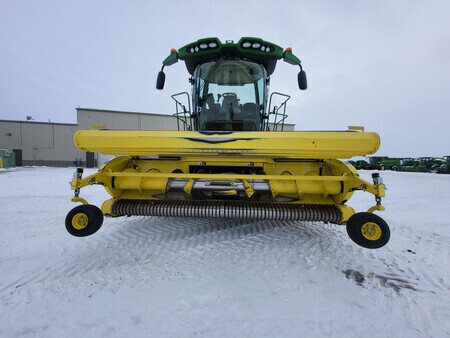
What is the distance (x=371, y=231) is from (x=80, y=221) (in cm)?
286

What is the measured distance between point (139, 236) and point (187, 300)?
5.54ft

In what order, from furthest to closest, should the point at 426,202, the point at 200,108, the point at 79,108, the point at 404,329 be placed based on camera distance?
the point at 79,108 → the point at 426,202 → the point at 200,108 → the point at 404,329

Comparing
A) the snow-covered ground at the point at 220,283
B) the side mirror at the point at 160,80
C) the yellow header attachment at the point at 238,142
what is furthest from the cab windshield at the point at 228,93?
the snow-covered ground at the point at 220,283

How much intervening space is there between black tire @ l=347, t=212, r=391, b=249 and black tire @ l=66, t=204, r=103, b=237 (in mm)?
2530

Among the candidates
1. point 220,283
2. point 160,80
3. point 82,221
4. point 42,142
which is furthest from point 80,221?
point 42,142

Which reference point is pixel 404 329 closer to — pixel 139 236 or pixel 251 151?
pixel 251 151

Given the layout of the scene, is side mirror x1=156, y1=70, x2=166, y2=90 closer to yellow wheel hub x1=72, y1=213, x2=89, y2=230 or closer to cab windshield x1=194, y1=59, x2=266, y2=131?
cab windshield x1=194, y1=59, x2=266, y2=131

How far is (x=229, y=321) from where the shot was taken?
164 cm

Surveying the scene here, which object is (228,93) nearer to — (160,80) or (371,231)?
(160,80)

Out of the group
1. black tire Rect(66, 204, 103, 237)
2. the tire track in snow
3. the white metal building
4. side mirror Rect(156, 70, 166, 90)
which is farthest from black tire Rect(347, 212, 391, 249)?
the white metal building

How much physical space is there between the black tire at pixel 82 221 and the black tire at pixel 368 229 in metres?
2.53

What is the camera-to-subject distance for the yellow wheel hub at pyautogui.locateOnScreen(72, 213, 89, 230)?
245cm

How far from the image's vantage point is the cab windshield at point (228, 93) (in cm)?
390

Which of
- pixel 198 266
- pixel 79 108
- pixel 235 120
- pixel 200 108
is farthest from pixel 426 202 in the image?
pixel 79 108
